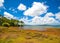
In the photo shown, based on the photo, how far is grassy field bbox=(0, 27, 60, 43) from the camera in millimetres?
2680

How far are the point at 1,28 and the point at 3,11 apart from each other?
0.33 metres

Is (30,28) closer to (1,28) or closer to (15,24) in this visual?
(15,24)

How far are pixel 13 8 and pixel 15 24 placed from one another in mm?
320

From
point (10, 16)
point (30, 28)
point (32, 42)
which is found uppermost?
point (10, 16)

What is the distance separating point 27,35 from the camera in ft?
9.05

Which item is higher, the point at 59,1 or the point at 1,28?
the point at 59,1

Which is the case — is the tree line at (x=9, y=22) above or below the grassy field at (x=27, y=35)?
above

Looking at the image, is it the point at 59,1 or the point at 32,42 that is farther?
the point at 59,1

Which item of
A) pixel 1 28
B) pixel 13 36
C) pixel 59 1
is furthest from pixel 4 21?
pixel 59 1

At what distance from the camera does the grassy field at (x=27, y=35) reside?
2.68m

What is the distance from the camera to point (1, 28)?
108 inches

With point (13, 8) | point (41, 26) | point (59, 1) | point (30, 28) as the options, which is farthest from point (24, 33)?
point (59, 1)

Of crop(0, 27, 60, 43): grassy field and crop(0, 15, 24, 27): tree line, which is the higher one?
crop(0, 15, 24, 27): tree line

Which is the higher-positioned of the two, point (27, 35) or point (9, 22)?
point (9, 22)
